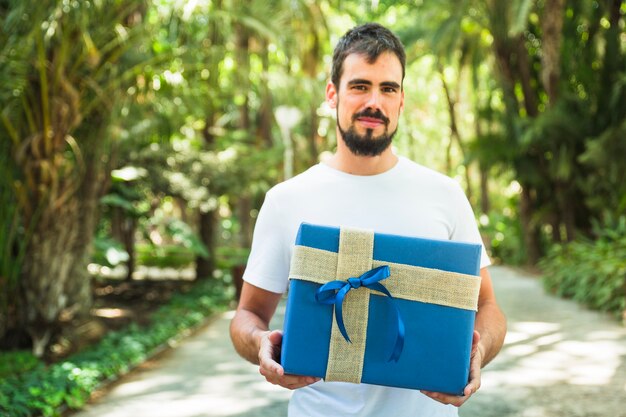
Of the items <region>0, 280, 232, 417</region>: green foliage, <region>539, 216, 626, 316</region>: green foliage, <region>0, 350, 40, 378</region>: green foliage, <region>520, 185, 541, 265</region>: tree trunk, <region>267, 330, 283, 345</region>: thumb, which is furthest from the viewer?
<region>520, 185, 541, 265</region>: tree trunk

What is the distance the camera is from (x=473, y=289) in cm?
175

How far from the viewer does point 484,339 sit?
2006mm

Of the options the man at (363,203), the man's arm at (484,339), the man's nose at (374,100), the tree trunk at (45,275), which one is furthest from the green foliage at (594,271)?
the man's nose at (374,100)

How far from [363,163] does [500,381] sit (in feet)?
16.7

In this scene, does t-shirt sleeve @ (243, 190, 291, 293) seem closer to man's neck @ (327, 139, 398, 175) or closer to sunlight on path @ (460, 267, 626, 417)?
man's neck @ (327, 139, 398, 175)

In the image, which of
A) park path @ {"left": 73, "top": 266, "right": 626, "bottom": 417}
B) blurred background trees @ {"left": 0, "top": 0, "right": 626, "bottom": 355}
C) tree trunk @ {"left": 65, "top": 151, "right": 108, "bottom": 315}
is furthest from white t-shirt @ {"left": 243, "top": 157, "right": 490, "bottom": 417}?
tree trunk @ {"left": 65, "top": 151, "right": 108, "bottom": 315}

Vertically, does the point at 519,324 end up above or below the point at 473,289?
below

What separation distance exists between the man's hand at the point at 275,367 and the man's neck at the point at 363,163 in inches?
21.1

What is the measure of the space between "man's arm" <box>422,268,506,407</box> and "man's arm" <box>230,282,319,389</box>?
1.12ft

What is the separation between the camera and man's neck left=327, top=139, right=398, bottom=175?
6.88 ft

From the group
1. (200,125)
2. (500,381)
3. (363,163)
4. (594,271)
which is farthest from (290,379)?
(200,125)

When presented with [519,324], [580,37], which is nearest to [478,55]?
[580,37]

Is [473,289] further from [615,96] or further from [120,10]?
[615,96]

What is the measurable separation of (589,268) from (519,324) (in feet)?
8.97
